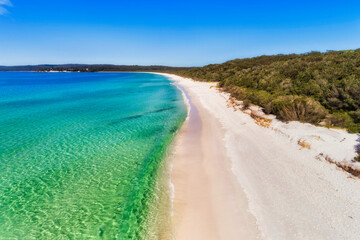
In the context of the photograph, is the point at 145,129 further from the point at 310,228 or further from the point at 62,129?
the point at 310,228

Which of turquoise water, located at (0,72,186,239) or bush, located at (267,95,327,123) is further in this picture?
bush, located at (267,95,327,123)

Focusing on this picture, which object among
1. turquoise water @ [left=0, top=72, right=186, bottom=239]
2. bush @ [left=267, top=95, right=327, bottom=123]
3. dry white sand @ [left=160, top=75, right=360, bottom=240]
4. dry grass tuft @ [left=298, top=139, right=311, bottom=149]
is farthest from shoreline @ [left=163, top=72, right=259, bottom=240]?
bush @ [left=267, top=95, right=327, bottom=123]

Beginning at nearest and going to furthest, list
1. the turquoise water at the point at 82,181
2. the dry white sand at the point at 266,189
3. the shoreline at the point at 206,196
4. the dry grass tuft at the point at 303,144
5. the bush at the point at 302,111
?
the dry white sand at the point at 266,189, the shoreline at the point at 206,196, the turquoise water at the point at 82,181, the dry grass tuft at the point at 303,144, the bush at the point at 302,111

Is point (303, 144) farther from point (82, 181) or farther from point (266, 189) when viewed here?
point (82, 181)

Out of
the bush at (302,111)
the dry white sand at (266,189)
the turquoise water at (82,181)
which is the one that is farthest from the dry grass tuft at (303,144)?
the turquoise water at (82,181)

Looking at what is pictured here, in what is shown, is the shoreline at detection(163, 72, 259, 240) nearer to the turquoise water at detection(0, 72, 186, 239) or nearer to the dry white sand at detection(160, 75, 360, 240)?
Answer: the dry white sand at detection(160, 75, 360, 240)

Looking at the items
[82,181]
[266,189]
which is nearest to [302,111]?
[266,189]

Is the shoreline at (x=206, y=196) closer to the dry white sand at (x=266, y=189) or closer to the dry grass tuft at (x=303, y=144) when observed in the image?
the dry white sand at (x=266, y=189)

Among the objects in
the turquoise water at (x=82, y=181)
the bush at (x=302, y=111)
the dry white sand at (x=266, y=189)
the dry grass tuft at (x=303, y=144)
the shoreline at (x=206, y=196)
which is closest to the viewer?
the dry white sand at (x=266, y=189)

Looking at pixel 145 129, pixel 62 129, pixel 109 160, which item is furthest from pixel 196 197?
pixel 62 129
